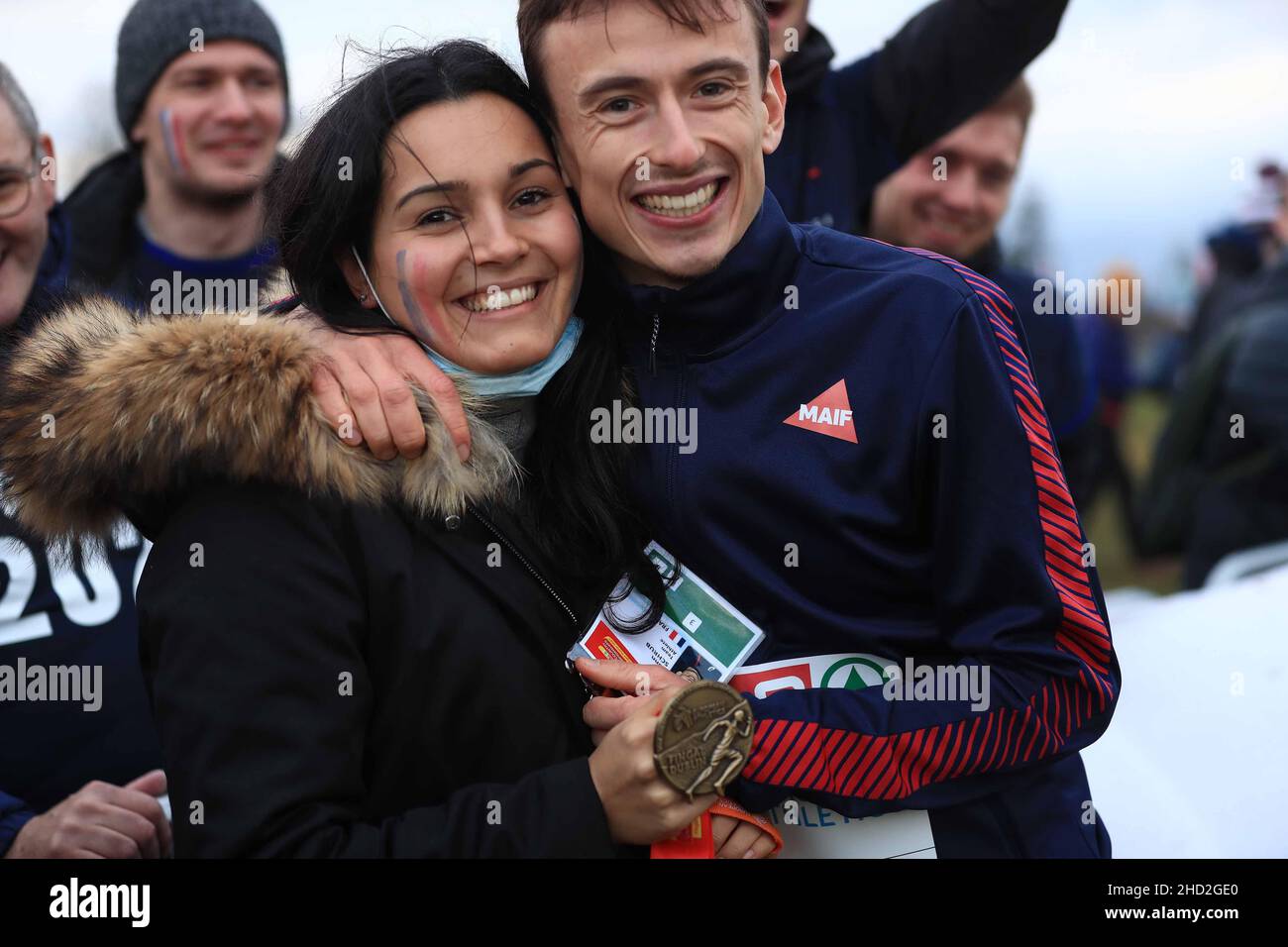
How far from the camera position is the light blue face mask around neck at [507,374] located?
2340 mm

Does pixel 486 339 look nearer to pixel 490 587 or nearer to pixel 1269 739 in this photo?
pixel 490 587

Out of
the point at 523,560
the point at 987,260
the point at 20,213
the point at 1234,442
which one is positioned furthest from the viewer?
the point at 1234,442

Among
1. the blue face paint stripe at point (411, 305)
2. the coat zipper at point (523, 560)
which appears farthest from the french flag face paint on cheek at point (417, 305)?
the coat zipper at point (523, 560)

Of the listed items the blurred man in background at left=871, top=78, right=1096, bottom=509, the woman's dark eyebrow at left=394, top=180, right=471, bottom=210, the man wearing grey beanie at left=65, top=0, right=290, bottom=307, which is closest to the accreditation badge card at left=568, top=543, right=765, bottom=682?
the woman's dark eyebrow at left=394, top=180, right=471, bottom=210

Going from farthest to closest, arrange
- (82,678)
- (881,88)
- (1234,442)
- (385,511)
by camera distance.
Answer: (1234,442) < (881,88) < (82,678) < (385,511)

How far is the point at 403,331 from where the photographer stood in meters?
2.36

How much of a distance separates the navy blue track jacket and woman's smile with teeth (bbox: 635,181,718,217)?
106 mm

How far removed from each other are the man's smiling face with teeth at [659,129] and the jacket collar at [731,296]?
0.03 meters

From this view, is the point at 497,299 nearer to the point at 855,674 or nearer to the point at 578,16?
the point at 578,16

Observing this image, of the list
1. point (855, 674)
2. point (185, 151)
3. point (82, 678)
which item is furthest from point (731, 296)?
point (185, 151)

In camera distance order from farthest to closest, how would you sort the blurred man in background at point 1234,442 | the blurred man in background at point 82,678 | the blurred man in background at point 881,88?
the blurred man in background at point 1234,442
the blurred man in background at point 881,88
the blurred man in background at point 82,678

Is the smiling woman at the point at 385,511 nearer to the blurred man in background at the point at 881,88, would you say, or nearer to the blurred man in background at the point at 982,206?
the blurred man in background at the point at 881,88

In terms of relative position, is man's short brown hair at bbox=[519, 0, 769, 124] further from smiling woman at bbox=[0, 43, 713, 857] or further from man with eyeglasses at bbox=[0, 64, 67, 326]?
man with eyeglasses at bbox=[0, 64, 67, 326]

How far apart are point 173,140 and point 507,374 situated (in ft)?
8.94
